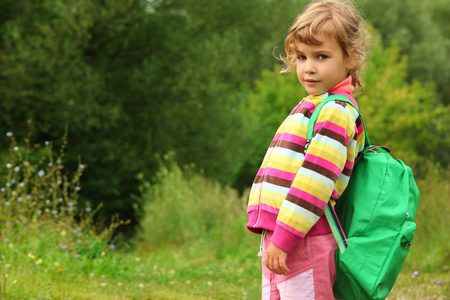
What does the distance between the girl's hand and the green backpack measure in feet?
0.68

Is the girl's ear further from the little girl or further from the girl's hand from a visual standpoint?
the girl's hand

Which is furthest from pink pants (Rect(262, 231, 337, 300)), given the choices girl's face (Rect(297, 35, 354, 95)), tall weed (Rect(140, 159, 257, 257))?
tall weed (Rect(140, 159, 257, 257))

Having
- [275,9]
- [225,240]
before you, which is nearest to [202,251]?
[225,240]

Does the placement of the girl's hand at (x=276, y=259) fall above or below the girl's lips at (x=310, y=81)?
below

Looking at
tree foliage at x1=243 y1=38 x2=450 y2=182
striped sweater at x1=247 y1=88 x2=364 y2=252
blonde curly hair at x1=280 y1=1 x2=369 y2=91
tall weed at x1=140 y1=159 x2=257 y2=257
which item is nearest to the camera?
striped sweater at x1=247 y1=88 x2=364 y2=252

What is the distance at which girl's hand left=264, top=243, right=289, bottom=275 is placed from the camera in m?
2.03

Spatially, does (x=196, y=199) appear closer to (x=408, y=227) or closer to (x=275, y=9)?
(x=408, y=227)

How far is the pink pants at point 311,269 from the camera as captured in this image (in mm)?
2078

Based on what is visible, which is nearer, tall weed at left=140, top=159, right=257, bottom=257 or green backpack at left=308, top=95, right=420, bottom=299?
green backpack at left=308, top=95, right=420, bottom=299

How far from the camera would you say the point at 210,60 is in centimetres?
1470

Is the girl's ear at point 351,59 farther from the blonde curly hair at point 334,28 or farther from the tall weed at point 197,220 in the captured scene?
the tall weed at point 197,220

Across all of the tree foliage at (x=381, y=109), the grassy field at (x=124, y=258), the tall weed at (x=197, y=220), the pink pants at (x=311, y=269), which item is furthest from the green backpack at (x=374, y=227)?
the tree foliage at (x=381, y=109)

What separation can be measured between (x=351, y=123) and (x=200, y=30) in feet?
47.2

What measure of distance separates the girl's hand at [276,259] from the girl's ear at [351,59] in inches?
30.6
